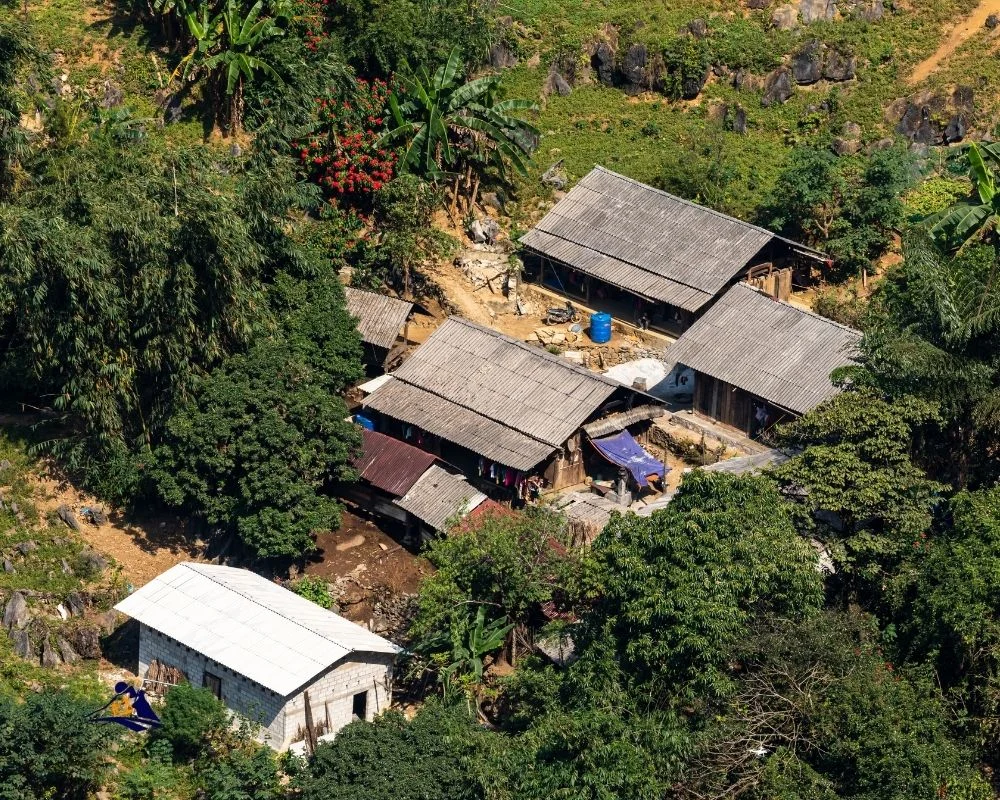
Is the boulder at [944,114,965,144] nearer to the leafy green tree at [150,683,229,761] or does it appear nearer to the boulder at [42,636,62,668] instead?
the leafy green tree at [150,683,229,761]

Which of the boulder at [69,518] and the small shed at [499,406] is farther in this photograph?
the small shed at [499,406]

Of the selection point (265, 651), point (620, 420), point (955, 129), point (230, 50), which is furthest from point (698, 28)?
point (265, 651)

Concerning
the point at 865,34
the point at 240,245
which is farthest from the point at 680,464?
the point at 865,34

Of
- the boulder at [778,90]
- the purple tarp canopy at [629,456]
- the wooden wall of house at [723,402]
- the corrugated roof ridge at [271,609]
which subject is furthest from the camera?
the boulder at [778,90]

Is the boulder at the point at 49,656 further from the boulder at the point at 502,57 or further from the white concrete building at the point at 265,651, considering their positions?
the boulder at the point at 502,57

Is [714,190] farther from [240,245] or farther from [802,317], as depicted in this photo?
[240,245]

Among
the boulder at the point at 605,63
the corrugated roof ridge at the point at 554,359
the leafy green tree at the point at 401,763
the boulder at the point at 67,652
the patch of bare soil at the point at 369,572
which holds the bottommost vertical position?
the patch of bare soil at the point at 369,572

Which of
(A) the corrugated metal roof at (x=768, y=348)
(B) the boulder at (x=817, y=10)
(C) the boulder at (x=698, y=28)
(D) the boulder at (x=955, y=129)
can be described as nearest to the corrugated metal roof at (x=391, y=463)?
(A) the corrugated metal roof at (x=768, y=348)
